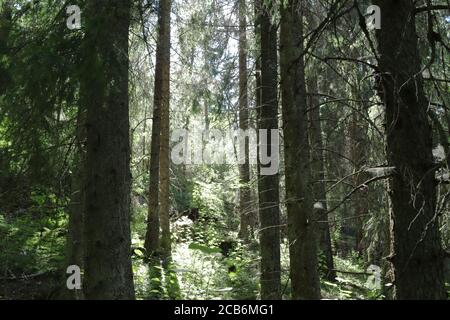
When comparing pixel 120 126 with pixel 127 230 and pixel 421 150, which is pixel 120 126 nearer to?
pixel 127 230

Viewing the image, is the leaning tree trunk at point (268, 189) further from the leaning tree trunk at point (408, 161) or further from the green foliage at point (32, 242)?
the leaning tree trunk at point (408, 161)

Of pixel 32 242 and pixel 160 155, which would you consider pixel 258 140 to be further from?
pixel 32 242


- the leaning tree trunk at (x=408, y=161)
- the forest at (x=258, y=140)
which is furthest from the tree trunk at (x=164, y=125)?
the leaning tree trunk at (x=408, y=161)

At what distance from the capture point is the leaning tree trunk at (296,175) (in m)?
5.76

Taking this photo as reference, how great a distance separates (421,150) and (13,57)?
4122 mm

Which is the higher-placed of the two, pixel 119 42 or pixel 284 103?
pixel 119 42

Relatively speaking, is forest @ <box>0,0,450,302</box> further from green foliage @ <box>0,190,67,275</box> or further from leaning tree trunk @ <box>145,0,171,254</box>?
leaning tree trunk @ <box>145,0,171,254</box>

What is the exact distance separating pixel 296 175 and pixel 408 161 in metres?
2.33

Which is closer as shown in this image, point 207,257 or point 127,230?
point 127,230

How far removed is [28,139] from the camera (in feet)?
16.6

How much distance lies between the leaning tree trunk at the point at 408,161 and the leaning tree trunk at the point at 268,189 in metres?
4.12

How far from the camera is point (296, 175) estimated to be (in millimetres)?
5871
